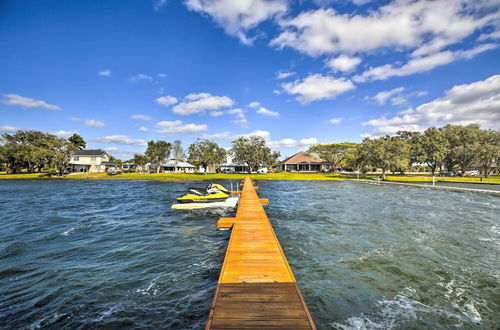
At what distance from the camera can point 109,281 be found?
6992 mm

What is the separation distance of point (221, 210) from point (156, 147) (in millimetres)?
60505

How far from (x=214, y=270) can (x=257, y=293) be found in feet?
11.4

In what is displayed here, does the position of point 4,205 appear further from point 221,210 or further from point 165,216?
point 221,210

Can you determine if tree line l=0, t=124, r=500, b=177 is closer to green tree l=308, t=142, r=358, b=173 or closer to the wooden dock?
green tree l=308, t=142, r=358, b=173

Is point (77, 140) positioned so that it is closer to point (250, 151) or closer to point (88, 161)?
point (88, 161)

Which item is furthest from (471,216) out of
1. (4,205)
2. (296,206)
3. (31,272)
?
(4,205)

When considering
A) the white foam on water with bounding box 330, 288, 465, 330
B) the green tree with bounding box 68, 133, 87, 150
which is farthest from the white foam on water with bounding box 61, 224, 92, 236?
the green tree with bounding box 68, 133, 87, 150

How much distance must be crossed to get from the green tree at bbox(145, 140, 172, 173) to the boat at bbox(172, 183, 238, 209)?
57218 mm

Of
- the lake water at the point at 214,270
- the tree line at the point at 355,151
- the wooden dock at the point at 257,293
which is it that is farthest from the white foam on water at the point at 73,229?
the tree line at the point at 355,151

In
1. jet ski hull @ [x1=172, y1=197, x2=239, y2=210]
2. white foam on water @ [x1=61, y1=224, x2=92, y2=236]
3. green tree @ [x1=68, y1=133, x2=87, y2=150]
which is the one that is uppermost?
green tree @ [x1=68, y1=133, x2=87, y2=150]

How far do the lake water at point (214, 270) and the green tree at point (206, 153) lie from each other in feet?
188

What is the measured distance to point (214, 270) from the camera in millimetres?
7789

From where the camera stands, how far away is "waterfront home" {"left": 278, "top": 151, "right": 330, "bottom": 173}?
241 feet

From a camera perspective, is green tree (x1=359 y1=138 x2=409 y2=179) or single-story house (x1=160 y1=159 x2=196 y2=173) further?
single-story house (x1=160 y1=159 x2=196 y2=173)
